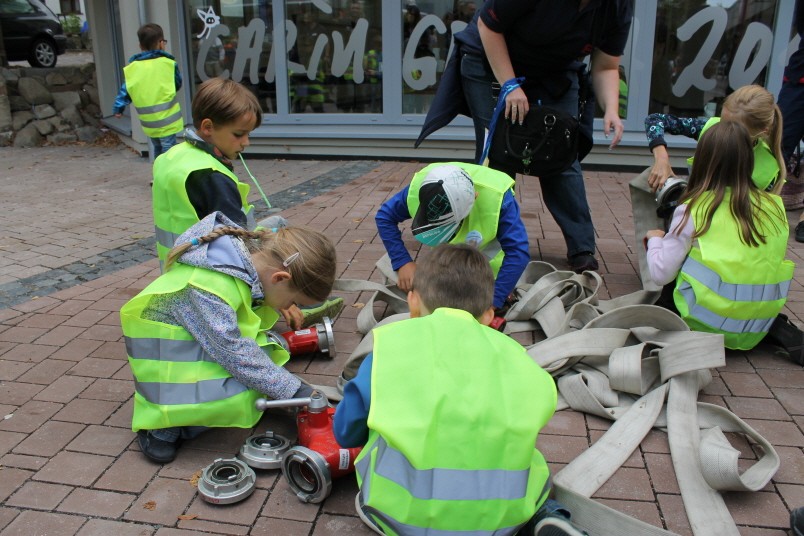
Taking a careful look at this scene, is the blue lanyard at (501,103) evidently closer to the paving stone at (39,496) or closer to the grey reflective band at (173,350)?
the grey reflective band at (173,350)

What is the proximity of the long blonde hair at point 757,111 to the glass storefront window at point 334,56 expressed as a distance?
5130mm

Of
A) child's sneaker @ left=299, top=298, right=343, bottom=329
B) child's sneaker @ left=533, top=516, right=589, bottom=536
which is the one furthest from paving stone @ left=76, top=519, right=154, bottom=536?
child's sneaker @ left=299, top=298, right=343, bottom=329

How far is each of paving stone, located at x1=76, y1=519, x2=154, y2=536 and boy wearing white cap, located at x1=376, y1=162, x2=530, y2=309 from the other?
1.63m

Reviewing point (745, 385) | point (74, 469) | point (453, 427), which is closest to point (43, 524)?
point (74, 469)

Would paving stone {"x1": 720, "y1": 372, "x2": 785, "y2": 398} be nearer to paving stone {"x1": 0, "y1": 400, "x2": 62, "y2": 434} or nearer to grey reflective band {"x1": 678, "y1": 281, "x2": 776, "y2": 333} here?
grey reflective band {"x1": 678, "y1": 281, "x2": 776, "y2": 333}

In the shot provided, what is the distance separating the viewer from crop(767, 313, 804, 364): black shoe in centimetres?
295

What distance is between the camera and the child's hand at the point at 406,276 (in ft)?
11.1

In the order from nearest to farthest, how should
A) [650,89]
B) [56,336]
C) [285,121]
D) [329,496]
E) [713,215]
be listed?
[329,496]
[713,215]
[56,336]
[650,89]
[285,121]

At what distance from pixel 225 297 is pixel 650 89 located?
628 cm

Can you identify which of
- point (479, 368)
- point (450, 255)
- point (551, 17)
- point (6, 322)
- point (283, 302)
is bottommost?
point (6, 322)

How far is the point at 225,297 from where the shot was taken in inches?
90.0

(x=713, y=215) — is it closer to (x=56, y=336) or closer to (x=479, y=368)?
(x=479, y=368)

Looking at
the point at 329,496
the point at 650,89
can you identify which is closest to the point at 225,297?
the point at 329,496

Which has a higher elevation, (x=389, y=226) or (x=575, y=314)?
(x=389, y=226)
